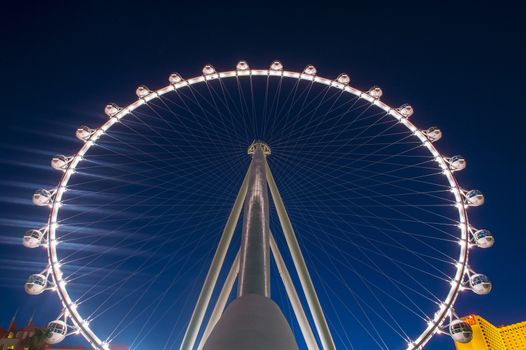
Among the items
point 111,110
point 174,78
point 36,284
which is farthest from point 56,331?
point 174,78

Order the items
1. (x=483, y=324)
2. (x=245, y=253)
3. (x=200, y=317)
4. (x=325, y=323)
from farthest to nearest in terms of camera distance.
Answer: (x=483, y=324) → (x=200, y=317) → (x=325, y=323) → (x=245, y=253)

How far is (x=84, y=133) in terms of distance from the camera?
13.5 metres

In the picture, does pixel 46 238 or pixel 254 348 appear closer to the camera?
pixel 254 348

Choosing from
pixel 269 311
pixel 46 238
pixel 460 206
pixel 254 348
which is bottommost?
pixel 254 348

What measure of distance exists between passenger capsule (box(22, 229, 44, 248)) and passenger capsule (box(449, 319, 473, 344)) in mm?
12521

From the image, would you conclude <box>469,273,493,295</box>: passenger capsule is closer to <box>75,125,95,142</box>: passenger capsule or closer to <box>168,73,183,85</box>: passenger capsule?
<box>168,73,183,85</box>: passenger capsule

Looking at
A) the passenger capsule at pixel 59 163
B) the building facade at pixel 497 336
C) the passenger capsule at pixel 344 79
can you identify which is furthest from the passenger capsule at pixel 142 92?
the building facade at pixel 497 336

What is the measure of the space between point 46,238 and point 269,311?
35.1 ft

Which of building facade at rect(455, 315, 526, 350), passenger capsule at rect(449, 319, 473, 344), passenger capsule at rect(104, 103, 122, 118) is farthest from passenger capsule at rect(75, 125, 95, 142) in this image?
building facade at rect(455, 315, 526, 350)

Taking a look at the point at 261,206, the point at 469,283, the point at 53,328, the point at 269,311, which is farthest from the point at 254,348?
the point at 469,283

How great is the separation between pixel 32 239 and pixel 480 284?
13.5 meters

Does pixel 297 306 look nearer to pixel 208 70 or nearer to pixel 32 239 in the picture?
pixel 32 239

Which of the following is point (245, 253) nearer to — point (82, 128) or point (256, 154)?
point (256, 154)

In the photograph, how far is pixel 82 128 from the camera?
13547mm
